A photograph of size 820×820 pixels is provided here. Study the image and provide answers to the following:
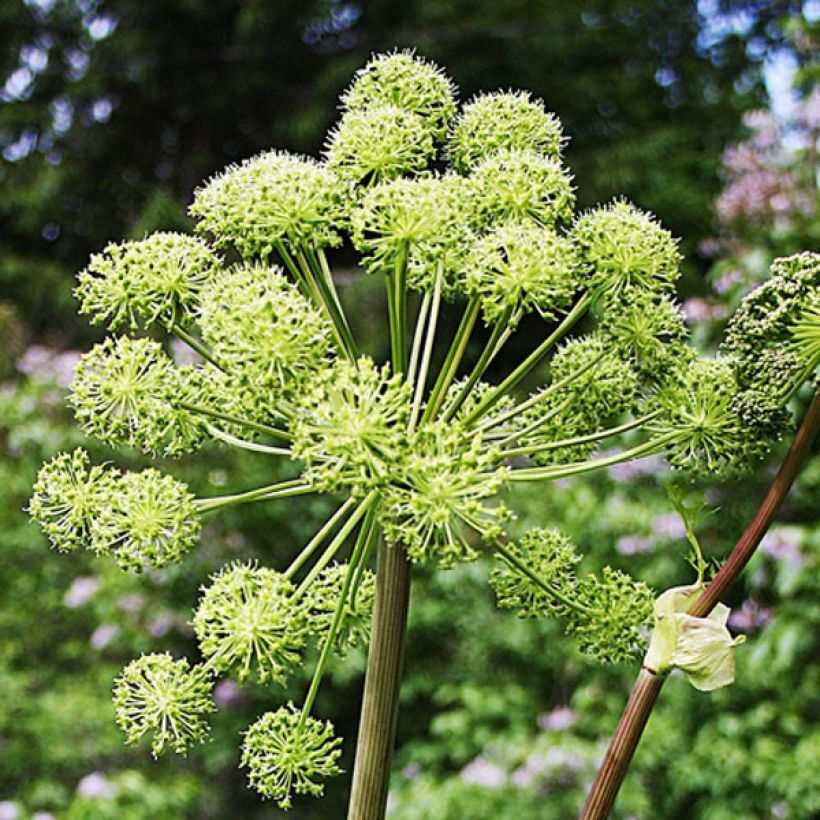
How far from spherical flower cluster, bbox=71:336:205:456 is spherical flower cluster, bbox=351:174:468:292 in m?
0.16

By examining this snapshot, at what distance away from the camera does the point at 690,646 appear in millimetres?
812

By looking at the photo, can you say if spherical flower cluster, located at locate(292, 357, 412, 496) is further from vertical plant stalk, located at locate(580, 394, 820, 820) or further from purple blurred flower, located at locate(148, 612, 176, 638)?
purple blurred flower, located at locate(148, 612, 176, 638)

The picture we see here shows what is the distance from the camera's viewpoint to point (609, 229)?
819 millimetres

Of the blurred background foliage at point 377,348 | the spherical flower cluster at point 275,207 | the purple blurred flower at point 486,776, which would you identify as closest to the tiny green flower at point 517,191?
the spherical flower cluster at point 275,207

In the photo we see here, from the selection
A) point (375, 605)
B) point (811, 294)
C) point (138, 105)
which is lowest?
point (375, 605)

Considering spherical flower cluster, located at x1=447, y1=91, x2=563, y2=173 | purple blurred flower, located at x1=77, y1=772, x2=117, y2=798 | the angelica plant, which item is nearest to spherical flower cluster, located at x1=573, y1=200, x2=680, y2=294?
the angelica plant

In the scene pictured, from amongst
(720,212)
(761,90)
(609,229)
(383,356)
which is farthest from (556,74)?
(609,229)

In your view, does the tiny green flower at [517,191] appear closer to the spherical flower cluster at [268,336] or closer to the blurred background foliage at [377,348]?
the spherical flower cluster at [268,336]

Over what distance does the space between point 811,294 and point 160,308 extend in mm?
452

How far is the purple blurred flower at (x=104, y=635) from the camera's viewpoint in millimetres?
4188

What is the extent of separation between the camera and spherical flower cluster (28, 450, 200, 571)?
81 centimetres

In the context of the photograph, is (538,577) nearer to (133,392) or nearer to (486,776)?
(133,392)

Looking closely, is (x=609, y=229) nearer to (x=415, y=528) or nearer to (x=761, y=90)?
(x=415, y=528)

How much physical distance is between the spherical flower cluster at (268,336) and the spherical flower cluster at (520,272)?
12cm
